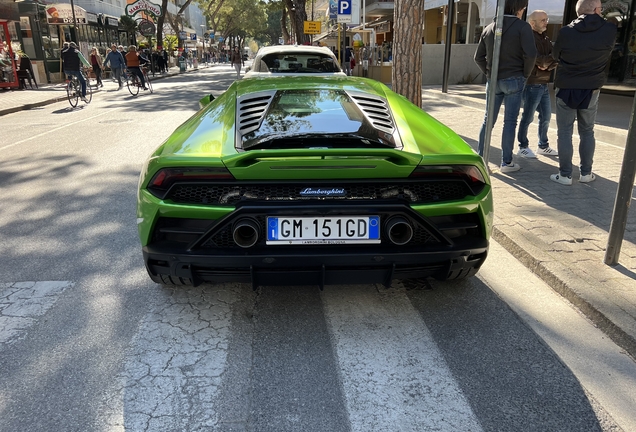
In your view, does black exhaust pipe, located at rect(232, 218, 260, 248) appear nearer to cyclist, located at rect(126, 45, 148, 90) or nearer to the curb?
the curb

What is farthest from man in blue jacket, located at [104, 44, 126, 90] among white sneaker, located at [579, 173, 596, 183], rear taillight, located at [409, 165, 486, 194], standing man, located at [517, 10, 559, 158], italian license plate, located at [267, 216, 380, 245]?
rear taillight, located at [409, 165, 486, 194]

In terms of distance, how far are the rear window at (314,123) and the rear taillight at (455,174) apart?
0.80 feet

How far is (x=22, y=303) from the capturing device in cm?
332

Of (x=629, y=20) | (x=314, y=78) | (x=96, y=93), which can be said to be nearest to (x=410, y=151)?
(x=314, y=78)

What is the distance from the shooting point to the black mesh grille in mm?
2668

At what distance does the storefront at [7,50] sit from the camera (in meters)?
19.9

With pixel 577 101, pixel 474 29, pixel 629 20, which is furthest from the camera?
pixel 474 29

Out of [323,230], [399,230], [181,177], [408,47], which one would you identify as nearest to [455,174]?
[399,230]

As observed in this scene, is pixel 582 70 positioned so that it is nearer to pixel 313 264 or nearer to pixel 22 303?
pixel 313 264

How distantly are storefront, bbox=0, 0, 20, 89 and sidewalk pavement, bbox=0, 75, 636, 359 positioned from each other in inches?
781

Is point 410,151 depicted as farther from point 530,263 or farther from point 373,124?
point 530,263

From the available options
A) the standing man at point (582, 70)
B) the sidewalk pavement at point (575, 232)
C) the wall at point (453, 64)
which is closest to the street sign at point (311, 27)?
the wall at point (453, 64)

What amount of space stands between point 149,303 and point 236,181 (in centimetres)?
121

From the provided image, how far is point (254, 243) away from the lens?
2.64m
